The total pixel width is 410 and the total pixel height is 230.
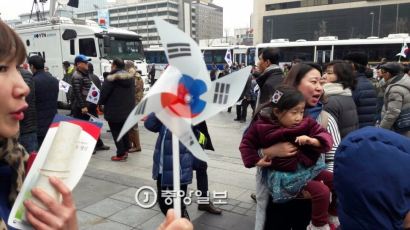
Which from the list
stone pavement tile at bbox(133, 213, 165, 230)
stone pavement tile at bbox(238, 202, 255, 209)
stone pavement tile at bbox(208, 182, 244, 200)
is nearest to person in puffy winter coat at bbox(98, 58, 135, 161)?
stone pavement tile at bbox(208, 182, 244, 200)

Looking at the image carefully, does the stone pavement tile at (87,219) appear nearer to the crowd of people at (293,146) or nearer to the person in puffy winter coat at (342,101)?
the crowd of people at (293,146)

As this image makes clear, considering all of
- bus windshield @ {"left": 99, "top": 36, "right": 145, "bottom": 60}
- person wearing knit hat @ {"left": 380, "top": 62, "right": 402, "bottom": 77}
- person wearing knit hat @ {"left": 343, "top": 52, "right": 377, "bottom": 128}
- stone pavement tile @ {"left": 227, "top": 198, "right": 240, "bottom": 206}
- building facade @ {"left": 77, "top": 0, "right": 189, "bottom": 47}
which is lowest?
stone pavement tile @ {"left": 227, "top": 198, "right": 240, "bottom": 206}

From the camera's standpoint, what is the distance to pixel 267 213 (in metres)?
2.72

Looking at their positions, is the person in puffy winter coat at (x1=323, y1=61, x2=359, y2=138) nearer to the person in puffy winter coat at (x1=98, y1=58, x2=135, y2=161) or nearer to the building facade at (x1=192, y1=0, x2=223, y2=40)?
the person in puffy winter coat at (x1=98, y1=58, x2=135, y2=161)

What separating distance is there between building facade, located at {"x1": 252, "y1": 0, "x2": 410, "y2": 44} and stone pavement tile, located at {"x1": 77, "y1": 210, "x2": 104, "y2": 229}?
50740 millimetres

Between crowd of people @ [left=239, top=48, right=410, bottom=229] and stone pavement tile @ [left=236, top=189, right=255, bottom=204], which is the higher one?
crowd of people @ [left=239, top=48, right=410, bottom=229]

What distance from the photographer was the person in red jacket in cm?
244

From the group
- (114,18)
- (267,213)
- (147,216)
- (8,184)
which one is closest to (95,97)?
(147,216)

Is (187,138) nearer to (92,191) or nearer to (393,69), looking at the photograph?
(92,191)

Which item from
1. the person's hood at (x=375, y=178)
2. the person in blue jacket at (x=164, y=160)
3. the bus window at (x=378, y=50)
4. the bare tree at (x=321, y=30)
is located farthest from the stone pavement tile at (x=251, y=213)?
the bare tree at (x=321, y=30)

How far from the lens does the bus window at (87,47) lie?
12.5 meters

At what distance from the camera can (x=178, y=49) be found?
52.0 inches

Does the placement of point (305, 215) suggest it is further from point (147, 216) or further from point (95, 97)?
point (95, 97)

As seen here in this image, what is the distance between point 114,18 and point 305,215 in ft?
193
